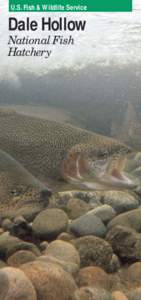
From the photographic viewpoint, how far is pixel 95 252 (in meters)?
3.54

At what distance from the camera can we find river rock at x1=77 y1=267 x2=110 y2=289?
10.0 ft

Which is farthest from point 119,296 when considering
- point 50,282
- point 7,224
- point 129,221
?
point 7,224

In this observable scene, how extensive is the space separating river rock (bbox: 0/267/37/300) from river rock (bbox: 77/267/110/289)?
2.58 ft

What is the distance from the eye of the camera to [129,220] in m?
4.47

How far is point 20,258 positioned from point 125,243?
1097 mm

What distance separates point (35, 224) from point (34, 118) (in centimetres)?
160

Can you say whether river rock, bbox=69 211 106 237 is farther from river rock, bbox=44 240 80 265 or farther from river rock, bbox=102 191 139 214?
river rock, bbox=102 191 139 214

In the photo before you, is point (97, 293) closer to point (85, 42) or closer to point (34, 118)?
point (34, 118)

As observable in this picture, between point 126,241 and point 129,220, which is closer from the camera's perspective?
point 126,241

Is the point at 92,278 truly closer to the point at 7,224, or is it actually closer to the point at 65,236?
the point at 65,236

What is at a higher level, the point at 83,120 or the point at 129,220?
the point at 129,220

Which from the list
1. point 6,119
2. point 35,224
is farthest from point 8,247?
point 6,119

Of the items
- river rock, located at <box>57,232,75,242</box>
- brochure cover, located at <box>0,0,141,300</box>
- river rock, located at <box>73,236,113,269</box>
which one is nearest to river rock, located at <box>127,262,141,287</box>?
brochure cover, located at <box>0,0,141,300</box>

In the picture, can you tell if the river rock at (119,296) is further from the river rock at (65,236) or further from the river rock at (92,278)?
the river rock at (65,236)
